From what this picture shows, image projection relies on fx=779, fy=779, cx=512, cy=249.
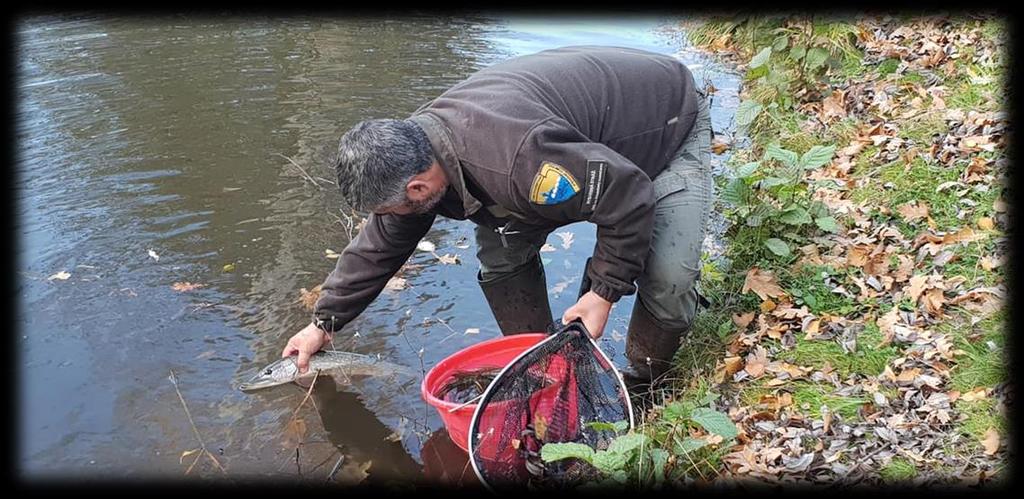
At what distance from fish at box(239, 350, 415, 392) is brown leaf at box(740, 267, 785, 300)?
2.22 meters

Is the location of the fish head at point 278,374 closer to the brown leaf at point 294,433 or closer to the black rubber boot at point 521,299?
the brown leaf at point 294,433

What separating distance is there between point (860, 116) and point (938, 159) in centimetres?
157

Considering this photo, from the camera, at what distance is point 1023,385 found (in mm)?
3240

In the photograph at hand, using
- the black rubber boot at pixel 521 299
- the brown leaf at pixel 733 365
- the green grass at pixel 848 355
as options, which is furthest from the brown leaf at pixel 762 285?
the black rubber boot at pixel 521 299

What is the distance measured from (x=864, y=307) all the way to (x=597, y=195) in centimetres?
179

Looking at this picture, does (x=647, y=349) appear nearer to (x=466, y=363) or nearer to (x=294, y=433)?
(x=466, y=363)

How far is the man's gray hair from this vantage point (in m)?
3.23

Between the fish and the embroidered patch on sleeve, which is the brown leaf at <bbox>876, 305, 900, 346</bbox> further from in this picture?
the fish

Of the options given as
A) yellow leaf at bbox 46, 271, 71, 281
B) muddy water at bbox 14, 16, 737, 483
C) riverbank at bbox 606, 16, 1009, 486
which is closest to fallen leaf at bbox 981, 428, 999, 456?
riverbank at bbox 606, 16, 1009, 486

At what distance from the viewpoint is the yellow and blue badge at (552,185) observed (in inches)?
128

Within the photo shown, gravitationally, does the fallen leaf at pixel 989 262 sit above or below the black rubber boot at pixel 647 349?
above

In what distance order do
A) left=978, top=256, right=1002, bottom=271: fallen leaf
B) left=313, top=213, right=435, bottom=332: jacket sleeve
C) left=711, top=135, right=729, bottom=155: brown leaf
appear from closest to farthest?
left=313, top=213, right=435, bottom=332: jacket sleeve → left=978, top=256, right=1002, bottom=271: fallen leaf → left=711, top=135, right=729, bottom=155: brown leaf

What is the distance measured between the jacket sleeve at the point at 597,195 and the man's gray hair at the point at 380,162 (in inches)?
16.9

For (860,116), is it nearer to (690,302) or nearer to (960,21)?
(960,21)
